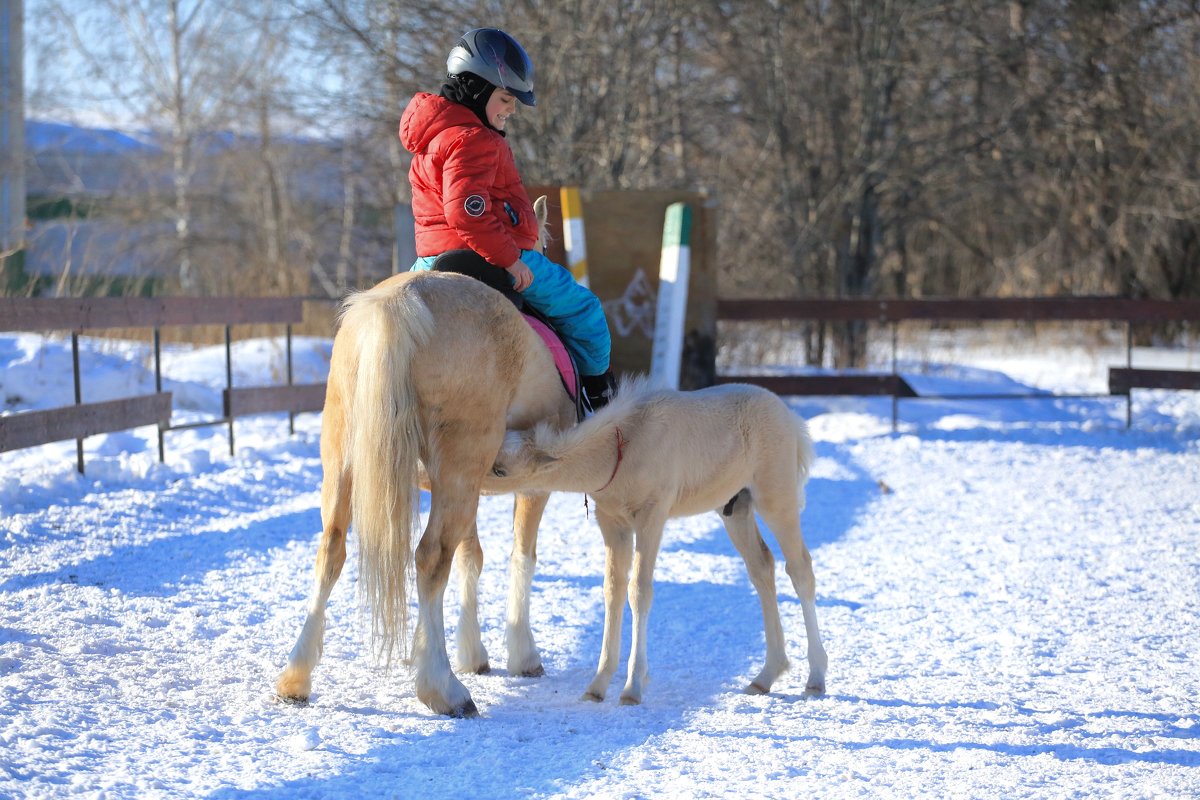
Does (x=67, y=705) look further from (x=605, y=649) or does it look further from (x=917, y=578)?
(x=917, y=578)

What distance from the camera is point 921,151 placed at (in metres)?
18.8

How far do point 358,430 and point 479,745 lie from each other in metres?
1.27

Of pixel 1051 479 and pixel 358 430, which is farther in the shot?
pixel 1051 479

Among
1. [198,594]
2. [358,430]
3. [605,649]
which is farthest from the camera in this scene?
[198,594]

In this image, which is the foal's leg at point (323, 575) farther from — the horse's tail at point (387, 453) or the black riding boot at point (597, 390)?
the black riding boot at point (597, 390)

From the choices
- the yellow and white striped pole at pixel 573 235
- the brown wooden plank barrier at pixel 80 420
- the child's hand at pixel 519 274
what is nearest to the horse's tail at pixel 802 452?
the child's hand at pixel 519 274

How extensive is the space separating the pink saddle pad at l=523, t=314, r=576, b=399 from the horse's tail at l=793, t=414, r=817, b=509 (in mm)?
1077

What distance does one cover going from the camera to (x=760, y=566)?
537 centimetres

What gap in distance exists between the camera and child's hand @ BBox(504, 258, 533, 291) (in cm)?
509

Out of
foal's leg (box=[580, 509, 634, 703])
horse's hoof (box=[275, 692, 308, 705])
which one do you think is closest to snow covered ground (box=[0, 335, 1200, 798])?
horse's hoof (box=[275, 692, 308, 705])

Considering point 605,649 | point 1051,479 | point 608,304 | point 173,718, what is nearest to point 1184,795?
point 605,649

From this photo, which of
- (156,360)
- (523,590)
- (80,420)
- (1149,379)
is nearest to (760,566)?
(523,590)

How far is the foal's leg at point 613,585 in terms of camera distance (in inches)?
192

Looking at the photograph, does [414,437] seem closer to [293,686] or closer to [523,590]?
[293,686]
